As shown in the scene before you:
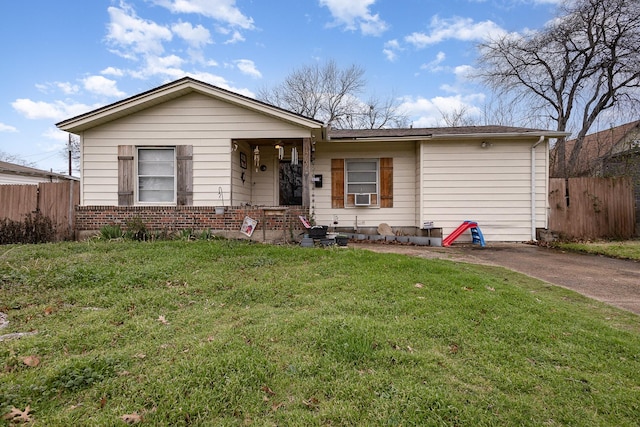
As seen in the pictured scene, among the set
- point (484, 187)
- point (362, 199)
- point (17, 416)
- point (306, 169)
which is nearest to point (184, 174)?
point (306, 169)

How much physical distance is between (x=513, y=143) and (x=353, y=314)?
8868 millimetres

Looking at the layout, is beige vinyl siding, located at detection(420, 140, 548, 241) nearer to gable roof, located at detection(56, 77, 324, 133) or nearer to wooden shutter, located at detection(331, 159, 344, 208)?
wooden shutter, located at detection(331, 159, 344, 208)

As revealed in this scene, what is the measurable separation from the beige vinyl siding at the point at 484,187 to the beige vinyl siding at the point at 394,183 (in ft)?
2.34

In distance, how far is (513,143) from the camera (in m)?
9.92

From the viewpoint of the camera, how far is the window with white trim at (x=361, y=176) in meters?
10.9

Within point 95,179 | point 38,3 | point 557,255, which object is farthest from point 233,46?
point 557,255

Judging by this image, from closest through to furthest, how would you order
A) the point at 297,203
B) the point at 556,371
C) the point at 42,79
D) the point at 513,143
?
the point at 556,371
the point at 513,143
the point at 297,203
the point at 42,79

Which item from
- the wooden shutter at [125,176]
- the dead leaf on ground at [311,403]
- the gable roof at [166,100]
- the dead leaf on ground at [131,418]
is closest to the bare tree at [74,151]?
the gable roof at [166,100]

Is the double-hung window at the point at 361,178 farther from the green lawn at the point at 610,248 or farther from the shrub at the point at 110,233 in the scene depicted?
the shrub at the point at 110,233

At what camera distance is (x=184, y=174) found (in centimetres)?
855

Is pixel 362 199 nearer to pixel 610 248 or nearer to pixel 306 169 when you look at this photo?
pixel 306 169

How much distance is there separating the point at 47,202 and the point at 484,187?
480 inches

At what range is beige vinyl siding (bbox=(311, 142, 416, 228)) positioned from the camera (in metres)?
10.8

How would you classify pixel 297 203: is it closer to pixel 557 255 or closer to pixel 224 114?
pixel 224 114
